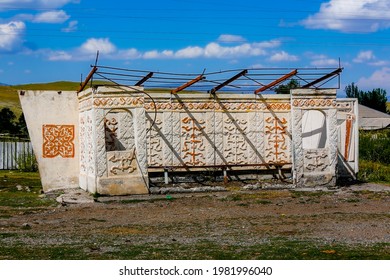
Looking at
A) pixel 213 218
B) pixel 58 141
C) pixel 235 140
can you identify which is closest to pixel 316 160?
pixel 235 140

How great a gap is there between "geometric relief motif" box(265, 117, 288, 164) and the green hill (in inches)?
1817

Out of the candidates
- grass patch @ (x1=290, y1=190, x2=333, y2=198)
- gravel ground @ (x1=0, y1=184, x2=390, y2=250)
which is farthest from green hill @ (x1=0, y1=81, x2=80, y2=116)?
gravel ground @ (x1=0, y1=184, x2=390, y2=250)

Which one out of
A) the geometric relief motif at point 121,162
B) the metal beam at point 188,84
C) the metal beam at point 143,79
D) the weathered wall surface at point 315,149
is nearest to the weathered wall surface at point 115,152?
the geometric relief motif at point 121,162

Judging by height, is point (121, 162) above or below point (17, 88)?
below

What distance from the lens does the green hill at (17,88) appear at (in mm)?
70875

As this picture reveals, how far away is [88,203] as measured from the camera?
61.7 feet

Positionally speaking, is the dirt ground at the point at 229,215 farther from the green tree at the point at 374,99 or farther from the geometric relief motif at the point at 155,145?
the green tree at the point at 374,99

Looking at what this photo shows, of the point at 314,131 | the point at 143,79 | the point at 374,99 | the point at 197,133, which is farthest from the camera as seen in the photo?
the point at 374,99

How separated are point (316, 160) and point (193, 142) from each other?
3908mm

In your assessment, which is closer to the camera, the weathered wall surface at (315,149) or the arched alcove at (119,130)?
the arched alcove at (119,130)

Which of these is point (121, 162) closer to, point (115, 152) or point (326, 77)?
point (115, 152)

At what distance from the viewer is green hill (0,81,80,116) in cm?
7088

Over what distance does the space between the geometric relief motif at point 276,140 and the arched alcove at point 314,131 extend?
0.98 meters

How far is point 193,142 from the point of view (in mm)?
22859
